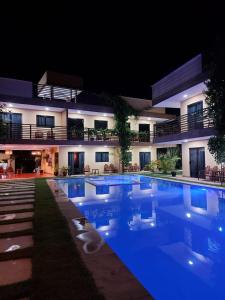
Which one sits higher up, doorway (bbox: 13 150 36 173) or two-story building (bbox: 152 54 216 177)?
two-story building (bbox: 152 54 216 177)

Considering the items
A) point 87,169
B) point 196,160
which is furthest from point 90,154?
point 196,160

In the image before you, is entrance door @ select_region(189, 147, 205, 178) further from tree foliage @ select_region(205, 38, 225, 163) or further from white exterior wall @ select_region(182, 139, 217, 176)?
tree foliage @ select_region(205, 38, 225, 163)

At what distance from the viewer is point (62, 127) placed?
20.2 metres

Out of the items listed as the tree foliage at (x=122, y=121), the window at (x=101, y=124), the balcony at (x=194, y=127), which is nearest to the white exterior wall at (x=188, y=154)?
the balcony at (x=194, y=127)

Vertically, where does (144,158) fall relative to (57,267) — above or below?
above

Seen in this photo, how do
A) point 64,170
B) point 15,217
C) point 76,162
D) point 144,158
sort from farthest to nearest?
1. point 144,158
2. point 76,162
3. point 64,170
4. point 15,217

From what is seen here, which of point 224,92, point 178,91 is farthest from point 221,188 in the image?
point 178,91

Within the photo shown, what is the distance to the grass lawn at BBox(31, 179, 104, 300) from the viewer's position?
10.7 feet

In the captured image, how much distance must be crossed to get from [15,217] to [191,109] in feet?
46.4

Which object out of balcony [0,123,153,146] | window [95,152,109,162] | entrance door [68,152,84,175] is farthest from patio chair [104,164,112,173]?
balcony [0,123,153,146]

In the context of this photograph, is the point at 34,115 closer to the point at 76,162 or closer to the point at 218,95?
the point at 76,162

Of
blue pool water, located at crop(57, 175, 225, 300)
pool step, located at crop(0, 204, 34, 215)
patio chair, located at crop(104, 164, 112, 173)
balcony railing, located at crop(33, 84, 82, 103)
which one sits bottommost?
blue pool water, located at crop(57, 175, 225, 300)

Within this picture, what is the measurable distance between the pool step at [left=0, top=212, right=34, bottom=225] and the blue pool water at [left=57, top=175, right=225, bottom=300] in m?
1.88

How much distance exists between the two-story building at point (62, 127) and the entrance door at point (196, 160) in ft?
21.5
